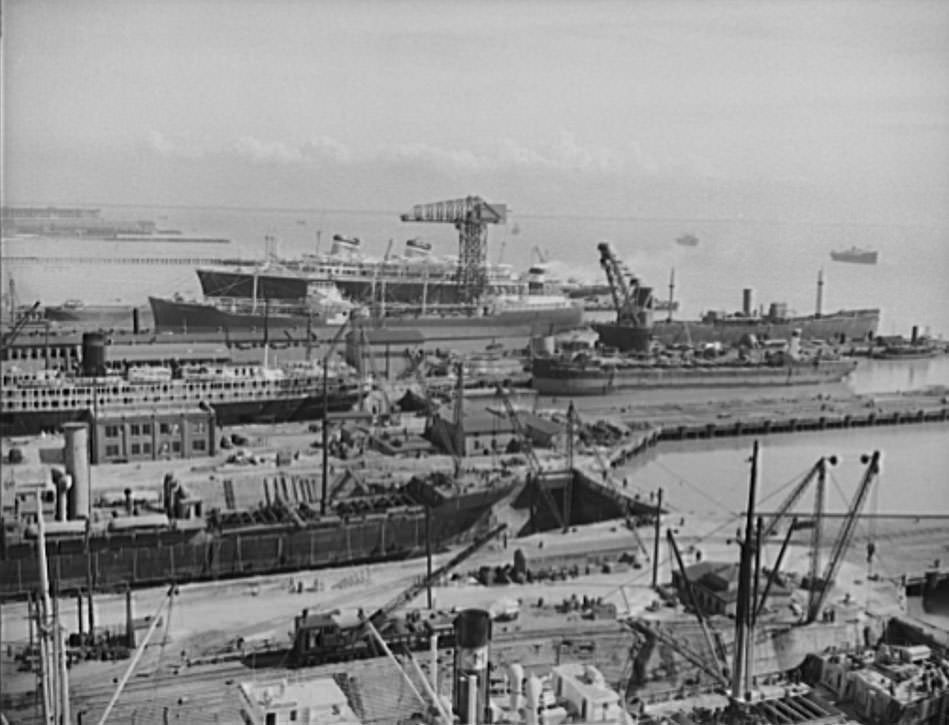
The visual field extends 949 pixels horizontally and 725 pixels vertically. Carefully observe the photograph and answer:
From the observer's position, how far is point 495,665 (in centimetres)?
369

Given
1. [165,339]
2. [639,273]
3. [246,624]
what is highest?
[639,273]

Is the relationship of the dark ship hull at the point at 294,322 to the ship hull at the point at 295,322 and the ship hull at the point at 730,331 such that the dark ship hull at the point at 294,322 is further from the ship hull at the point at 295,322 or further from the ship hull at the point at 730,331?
the ship hull at the point at 730,331

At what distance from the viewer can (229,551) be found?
5055mm

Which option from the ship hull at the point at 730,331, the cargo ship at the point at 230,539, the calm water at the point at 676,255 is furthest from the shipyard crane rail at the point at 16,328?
the ship hull at the point at 730,331

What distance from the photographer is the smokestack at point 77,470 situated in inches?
199

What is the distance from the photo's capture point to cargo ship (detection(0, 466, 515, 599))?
187 inches

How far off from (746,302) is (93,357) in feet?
15.1

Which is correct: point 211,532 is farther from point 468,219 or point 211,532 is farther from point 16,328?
point 16,328

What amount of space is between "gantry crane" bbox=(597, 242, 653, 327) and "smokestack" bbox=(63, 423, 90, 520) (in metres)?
4.71

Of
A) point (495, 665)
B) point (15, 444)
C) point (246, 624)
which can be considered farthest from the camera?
point (15, 444)

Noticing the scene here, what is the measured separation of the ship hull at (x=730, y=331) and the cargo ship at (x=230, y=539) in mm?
4291

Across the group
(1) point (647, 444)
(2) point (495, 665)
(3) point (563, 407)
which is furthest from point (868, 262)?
(2) point (495, 665)

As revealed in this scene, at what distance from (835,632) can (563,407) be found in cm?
390

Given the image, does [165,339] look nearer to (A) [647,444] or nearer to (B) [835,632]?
(A) [647,444]
